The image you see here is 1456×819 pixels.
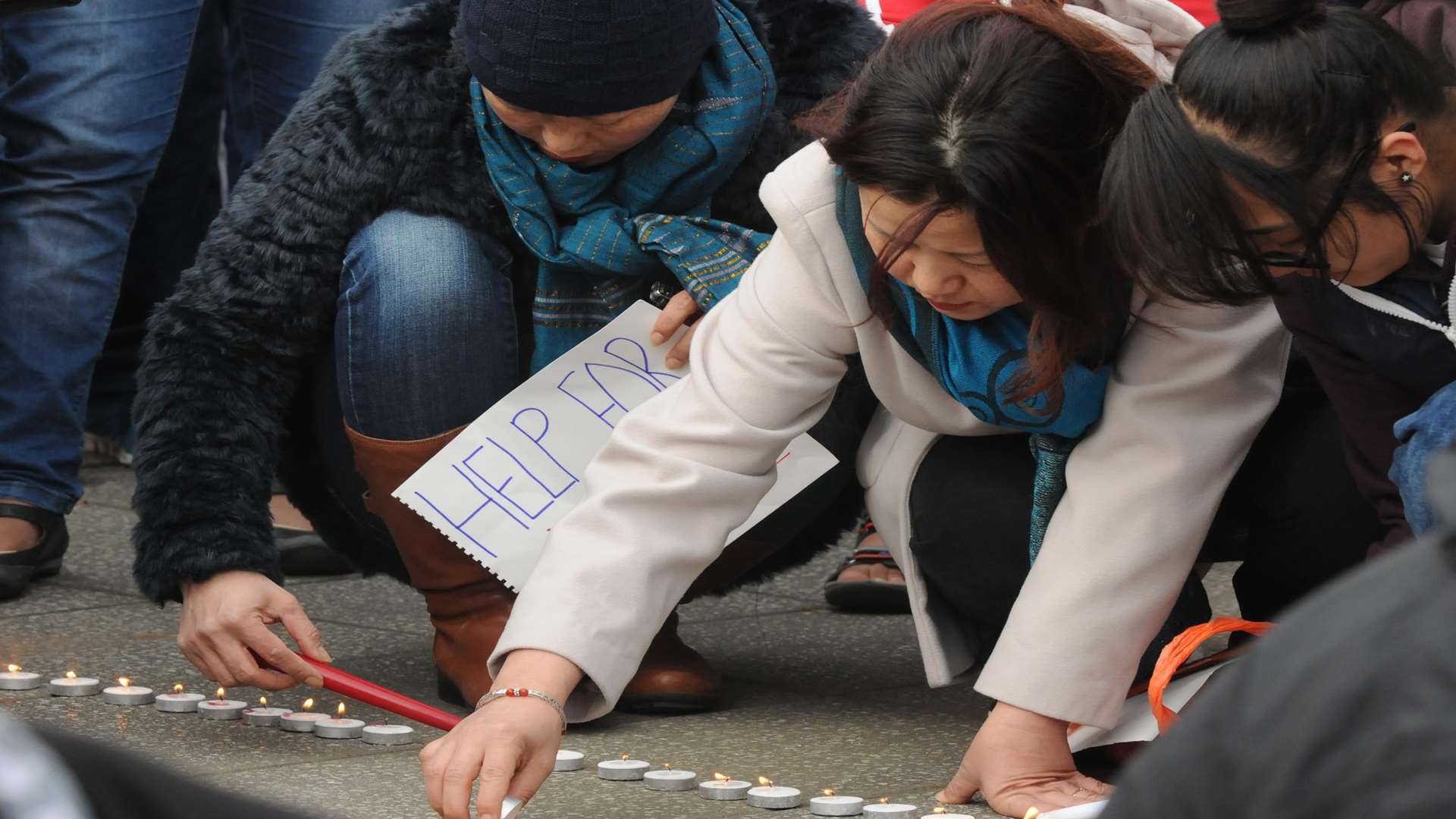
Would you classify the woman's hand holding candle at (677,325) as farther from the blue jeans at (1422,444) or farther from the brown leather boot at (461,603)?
the blue jeans at (1422,444)

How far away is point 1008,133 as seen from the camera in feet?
5.10

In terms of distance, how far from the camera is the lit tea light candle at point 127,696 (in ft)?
6.81

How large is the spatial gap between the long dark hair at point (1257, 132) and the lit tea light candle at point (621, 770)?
736 mm

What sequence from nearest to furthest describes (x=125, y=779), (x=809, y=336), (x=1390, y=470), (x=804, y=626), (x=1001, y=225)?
(x=125, y=779), (x=1001, y=225), (x=1390, y=470), (x=809, y=336), (x=804, y=626)

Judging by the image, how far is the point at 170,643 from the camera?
2408mm

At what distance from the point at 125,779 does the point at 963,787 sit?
4.04 feet

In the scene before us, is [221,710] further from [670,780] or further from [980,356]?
[980,356]

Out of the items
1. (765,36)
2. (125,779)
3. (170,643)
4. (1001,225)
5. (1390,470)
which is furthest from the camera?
(170,643)

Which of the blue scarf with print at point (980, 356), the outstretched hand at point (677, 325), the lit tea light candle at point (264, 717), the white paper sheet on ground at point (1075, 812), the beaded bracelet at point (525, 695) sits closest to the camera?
the white paper sheet on ground at point (1075, 812)

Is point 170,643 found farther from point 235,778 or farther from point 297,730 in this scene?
point 235,778

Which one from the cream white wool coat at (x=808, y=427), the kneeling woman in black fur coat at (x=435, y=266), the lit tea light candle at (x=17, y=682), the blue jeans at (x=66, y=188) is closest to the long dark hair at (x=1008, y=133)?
the cream white wool coat at (x=808, y=427)

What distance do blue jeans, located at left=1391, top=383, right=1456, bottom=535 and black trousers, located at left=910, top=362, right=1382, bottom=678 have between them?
0.89 feet

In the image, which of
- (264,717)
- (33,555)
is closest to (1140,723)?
(264,717)

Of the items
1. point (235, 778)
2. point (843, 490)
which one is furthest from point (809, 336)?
point (235, 778)
